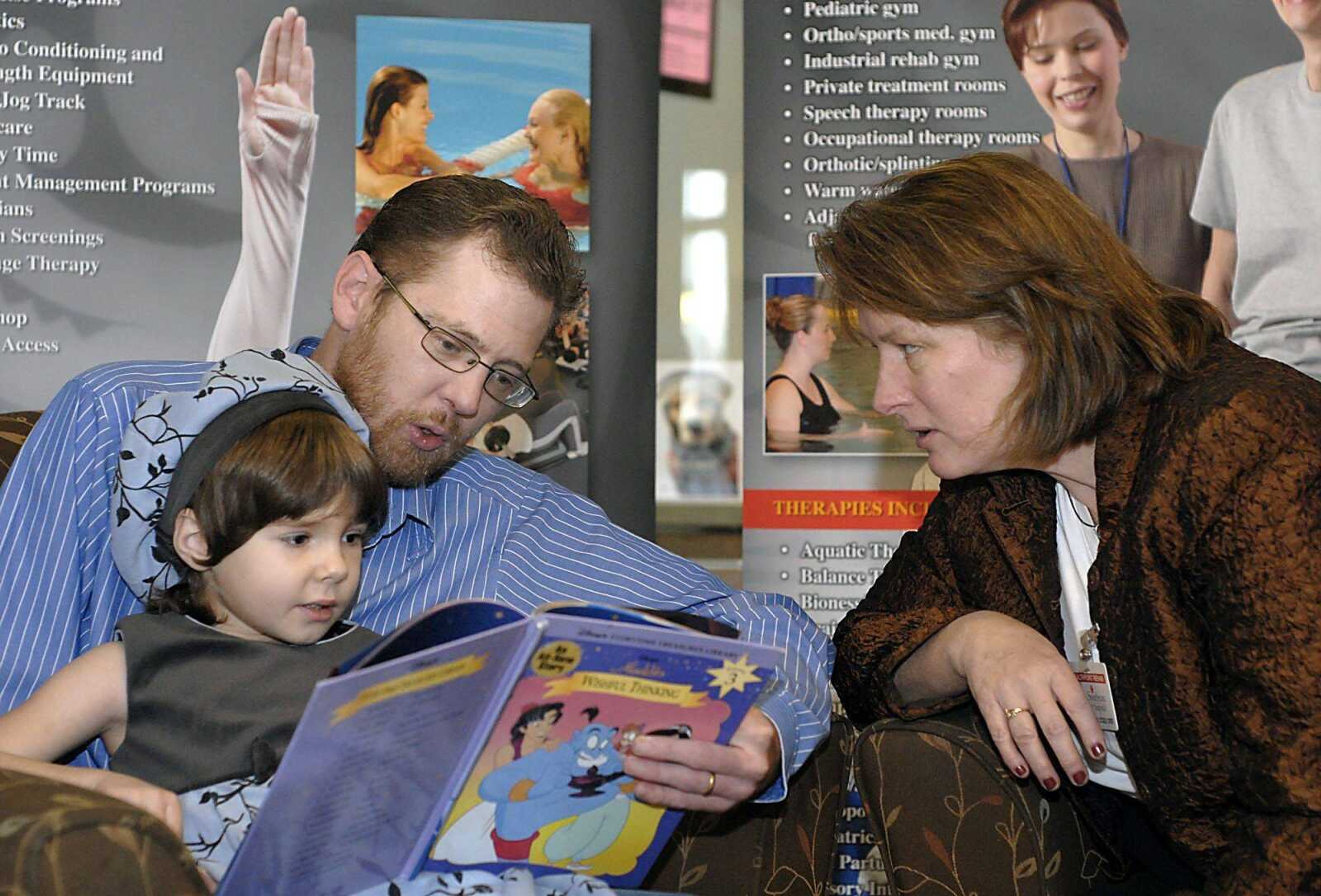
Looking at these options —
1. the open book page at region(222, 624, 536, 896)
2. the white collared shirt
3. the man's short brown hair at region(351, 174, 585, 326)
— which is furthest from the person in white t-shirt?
the open book page at region(222, 624, 536, 896)

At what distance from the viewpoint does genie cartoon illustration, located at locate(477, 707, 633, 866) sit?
1.54 metres

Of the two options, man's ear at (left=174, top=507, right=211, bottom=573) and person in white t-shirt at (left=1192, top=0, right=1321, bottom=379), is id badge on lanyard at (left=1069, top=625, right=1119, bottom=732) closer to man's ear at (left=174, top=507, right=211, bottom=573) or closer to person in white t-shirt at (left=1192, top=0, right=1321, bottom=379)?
man's ear at (left=174, top=507, right=211, bottom=573)

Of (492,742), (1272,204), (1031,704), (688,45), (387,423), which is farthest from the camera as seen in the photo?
(688,45)

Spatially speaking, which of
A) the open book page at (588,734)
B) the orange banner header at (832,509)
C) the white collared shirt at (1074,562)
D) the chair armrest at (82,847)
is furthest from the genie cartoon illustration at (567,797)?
the orange banner header at (832,509)

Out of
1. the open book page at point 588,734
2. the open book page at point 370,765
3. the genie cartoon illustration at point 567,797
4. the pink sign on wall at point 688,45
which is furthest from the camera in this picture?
the pink sign on wall at point 688,45

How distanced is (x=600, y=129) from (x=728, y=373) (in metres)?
2.92

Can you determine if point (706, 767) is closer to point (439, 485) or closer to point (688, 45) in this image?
point (439, 485)

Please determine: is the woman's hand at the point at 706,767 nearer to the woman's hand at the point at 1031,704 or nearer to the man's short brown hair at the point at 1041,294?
A: the woman's hand at the point at 1031,704

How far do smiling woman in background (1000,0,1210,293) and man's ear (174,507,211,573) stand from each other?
250 cm

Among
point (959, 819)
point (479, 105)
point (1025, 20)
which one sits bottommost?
point (959, 819)

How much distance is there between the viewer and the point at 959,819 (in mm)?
1904

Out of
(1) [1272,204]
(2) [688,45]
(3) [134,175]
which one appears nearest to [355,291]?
(3) [134,175]

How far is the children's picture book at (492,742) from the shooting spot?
1294 millimetres

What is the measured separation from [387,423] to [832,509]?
171 centimetres
